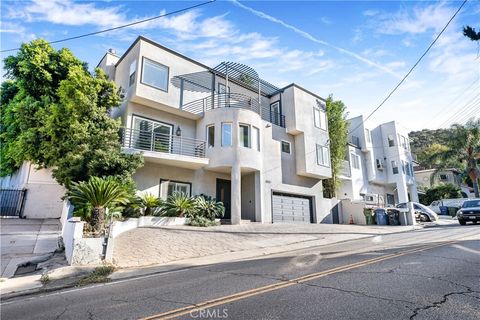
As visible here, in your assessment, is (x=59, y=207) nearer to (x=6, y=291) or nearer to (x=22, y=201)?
(x=22, y=201)

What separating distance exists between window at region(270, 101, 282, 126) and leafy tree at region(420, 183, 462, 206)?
32789 mm

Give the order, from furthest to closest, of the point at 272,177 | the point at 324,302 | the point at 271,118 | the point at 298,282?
the point at 271,118 < the point at 272,177 < the point at 298,282 < the point at 324,302

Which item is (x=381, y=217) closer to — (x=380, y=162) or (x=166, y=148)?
(x=380, y=162)

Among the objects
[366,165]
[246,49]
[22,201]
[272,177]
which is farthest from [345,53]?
[366,165]

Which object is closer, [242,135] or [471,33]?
[471,33]

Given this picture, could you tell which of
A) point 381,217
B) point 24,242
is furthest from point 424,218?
point 24,242

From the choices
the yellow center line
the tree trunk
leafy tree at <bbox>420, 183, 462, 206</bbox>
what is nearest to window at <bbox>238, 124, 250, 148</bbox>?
the tree trunk

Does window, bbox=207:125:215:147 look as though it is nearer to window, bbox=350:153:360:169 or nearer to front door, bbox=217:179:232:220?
front door, bbox=217:179:232:220

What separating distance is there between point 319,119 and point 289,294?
21629mm

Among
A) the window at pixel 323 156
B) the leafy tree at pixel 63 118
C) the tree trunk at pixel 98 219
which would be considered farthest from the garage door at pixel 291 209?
the tree trunk at pixel 98 219

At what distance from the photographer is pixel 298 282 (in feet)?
18.0

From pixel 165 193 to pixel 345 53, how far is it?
12.3m


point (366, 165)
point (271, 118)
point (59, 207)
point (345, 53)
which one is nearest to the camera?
point (345, 53)

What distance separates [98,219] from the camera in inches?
364
